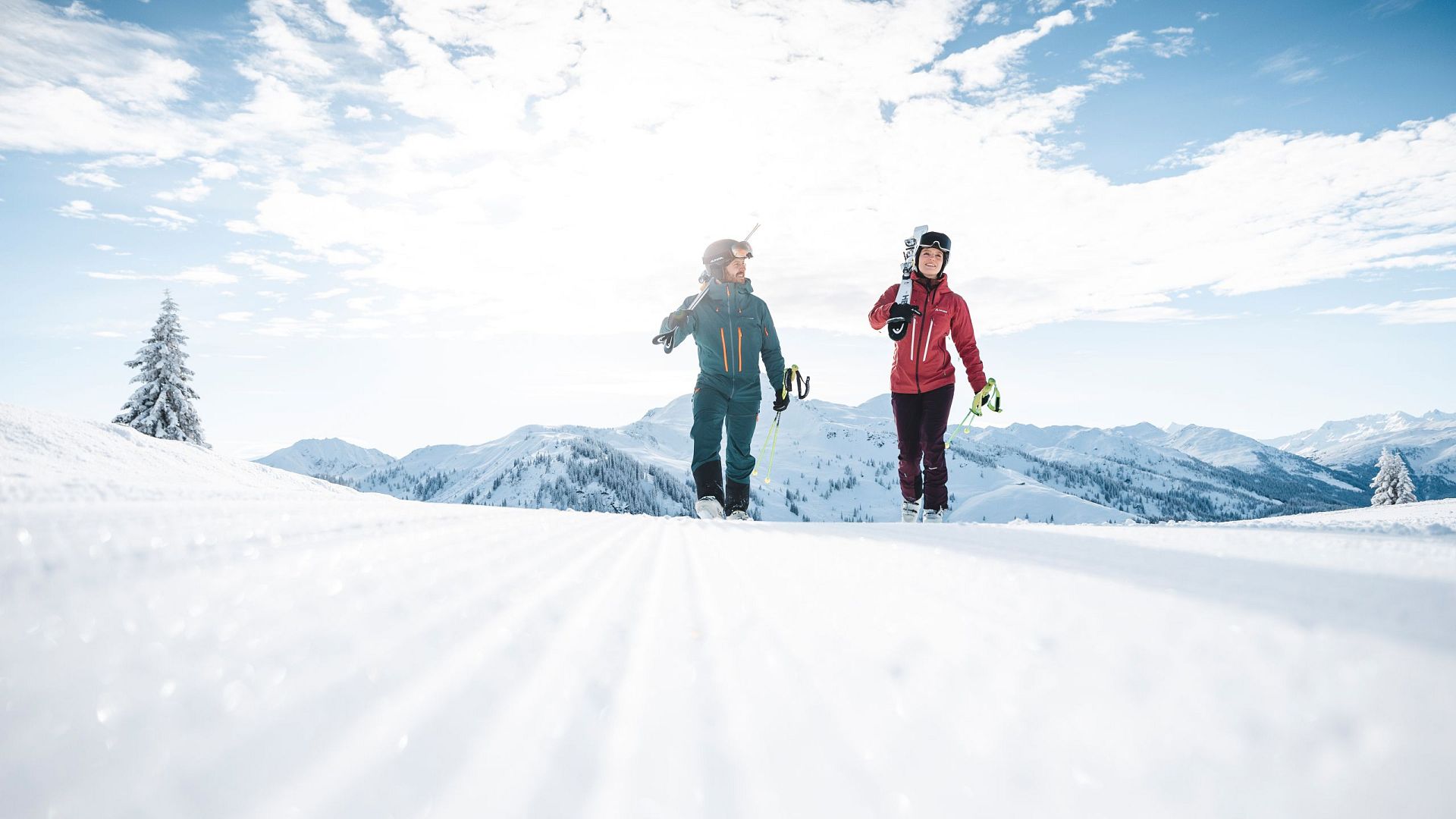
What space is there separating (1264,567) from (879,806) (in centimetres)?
86

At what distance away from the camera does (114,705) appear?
0.53 meters

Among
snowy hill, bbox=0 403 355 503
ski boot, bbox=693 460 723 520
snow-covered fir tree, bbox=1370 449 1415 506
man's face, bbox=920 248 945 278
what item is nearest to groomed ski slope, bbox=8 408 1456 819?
snowy hill, bbox=0 403 355 503

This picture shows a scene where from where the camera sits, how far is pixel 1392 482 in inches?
1898

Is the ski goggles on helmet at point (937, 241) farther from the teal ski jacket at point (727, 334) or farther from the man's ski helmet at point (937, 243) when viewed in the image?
the teal ski jacket at point (727, 334)

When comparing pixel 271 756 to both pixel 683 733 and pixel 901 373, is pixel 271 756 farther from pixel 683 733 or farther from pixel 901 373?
pixel 901 373

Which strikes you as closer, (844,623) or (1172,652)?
(1172,652)

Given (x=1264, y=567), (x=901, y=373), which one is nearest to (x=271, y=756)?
(x=1264, y=567)

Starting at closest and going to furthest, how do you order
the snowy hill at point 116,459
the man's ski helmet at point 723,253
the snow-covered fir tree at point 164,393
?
the snowy hill at point 116,459
the man's ski helmet at point 723,253
the snow-covered fir tree at point 164,393

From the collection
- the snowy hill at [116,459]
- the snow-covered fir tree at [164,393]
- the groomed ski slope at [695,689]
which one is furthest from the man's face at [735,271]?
the snow-covered fir tree at [164,393]

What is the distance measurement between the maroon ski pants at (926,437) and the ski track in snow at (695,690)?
5.18m

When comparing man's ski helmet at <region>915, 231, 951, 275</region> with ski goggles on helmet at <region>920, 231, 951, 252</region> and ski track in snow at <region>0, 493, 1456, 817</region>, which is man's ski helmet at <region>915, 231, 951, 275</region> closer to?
ski goggles on helmet at <region>920, 231, 951, 252</region>

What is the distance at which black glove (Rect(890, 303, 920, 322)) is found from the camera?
609cm

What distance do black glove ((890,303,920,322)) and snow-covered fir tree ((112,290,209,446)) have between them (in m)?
31.3

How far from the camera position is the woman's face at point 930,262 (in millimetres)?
6203
